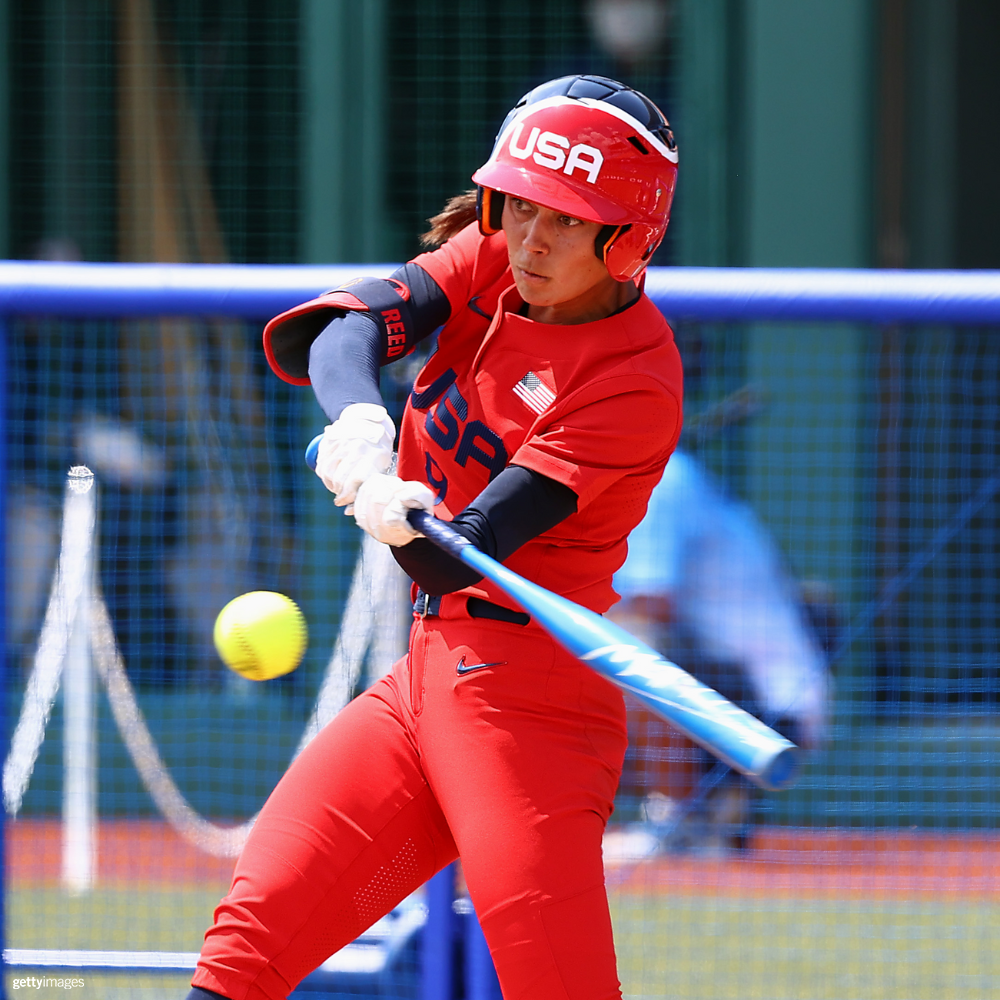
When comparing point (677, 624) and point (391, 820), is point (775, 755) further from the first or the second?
point (677, 624)

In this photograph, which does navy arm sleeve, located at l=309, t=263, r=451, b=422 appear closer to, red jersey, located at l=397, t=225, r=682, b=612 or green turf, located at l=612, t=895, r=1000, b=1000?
red jersey, located at l=397, t=225, r=682, b=612

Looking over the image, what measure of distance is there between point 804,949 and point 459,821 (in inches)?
102

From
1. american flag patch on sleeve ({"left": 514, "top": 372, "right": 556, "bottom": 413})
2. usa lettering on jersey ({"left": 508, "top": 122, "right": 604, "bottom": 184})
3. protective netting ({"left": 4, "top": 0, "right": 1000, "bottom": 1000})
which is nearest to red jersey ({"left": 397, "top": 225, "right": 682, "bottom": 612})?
american flag patch on sleeve ({"left": 514, "top": 372, "right": 556, "bottom": 413})

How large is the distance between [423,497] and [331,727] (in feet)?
1.62

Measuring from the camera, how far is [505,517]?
2.14m

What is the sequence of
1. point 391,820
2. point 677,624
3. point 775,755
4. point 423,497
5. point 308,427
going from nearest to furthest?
point 775,755
point 423,497
point 391,820
point 677,624
point 308,427

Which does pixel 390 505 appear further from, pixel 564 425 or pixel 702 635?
pixel 702 635

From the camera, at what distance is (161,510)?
588 centimetres

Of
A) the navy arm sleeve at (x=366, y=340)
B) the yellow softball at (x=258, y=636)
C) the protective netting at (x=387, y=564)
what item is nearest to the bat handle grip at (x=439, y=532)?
the navy arm sleeve at (x=366, y=340)

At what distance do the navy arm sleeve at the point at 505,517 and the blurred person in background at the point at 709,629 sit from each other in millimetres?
2322

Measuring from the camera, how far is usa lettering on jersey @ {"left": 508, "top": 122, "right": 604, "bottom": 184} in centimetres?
218

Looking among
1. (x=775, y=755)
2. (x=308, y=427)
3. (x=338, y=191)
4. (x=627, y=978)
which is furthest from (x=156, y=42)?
(x=775, y=755)
